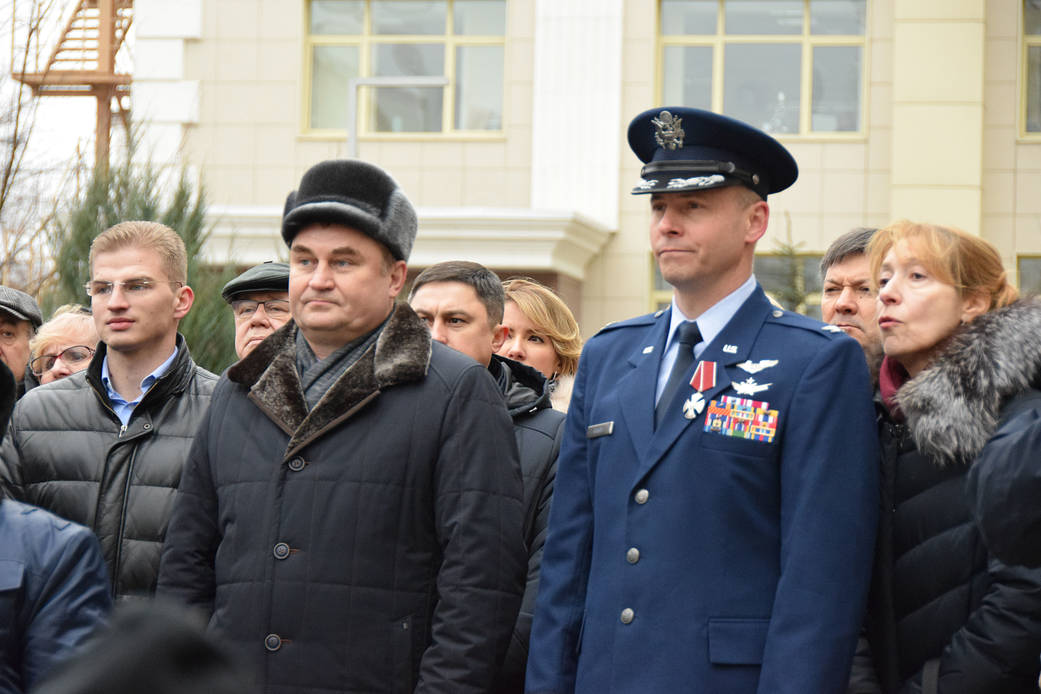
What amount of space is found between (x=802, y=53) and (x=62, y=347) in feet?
43.1

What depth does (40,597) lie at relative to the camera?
2.84 m

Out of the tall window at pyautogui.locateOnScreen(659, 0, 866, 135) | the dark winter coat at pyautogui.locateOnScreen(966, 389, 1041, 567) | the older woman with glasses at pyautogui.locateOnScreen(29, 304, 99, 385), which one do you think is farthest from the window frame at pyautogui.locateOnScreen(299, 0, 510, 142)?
the dark winter coat at pyautogui.locateOnScreen(966, 389, 1041, 567)

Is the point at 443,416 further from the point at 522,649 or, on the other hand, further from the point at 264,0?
the point at 264,0

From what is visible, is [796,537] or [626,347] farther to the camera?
[626,347]

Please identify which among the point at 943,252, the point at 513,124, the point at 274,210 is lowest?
the point at 943,252

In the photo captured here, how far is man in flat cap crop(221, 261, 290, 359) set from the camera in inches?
217

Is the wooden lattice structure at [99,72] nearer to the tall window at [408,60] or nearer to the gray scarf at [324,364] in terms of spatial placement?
the tall window at [408,60]

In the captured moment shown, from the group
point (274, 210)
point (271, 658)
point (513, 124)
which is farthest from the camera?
point (513, 124)

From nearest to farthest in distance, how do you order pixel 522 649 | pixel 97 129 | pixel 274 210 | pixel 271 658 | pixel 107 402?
1. pixel 271 658
2. pixel 522 649
3. pixel 107 402
4. pixel 97 129
5. pixel 274 210

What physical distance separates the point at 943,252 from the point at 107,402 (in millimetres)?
2668

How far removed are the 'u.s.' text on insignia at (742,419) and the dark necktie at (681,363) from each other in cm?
14

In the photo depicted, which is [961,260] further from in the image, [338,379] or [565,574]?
[338,379]

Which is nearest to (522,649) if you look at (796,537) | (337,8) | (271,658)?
(271,658)

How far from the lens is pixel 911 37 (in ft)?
56.5
